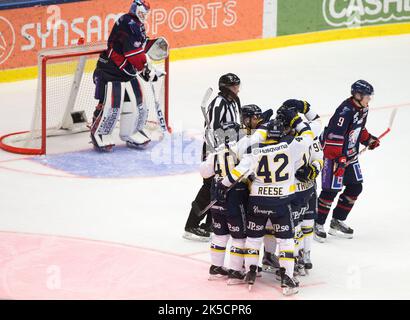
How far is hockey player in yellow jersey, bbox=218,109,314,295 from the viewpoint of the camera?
7.84 meters

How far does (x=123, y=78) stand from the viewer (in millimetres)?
11742

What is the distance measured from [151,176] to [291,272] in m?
3.29

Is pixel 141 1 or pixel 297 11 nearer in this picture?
pixel 141 1

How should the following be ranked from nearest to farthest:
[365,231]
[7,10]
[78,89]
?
[365,231] → [78,89] → [7,10]

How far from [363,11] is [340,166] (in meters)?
7.96

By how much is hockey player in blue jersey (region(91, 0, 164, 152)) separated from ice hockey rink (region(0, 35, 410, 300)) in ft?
0.76

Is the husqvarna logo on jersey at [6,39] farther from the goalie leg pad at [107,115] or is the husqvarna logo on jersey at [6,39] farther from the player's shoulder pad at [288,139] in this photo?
the player's shoulder pad at [288,139]

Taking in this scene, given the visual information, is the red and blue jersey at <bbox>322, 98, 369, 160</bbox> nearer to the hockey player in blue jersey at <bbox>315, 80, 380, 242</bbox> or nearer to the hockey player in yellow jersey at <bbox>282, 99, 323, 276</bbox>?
the hockey player in blue jersey at <bbox>315, 80, 380, 242</bbox>

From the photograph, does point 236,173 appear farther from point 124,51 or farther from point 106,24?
point 106,24

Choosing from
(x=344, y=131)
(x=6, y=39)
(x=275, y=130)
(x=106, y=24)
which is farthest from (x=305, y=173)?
(x=106, y=24)

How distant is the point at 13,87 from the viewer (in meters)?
13.9

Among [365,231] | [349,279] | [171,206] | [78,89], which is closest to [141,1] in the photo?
[78,89]

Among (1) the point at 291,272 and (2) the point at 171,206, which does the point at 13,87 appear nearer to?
(2) the point at 171,206
